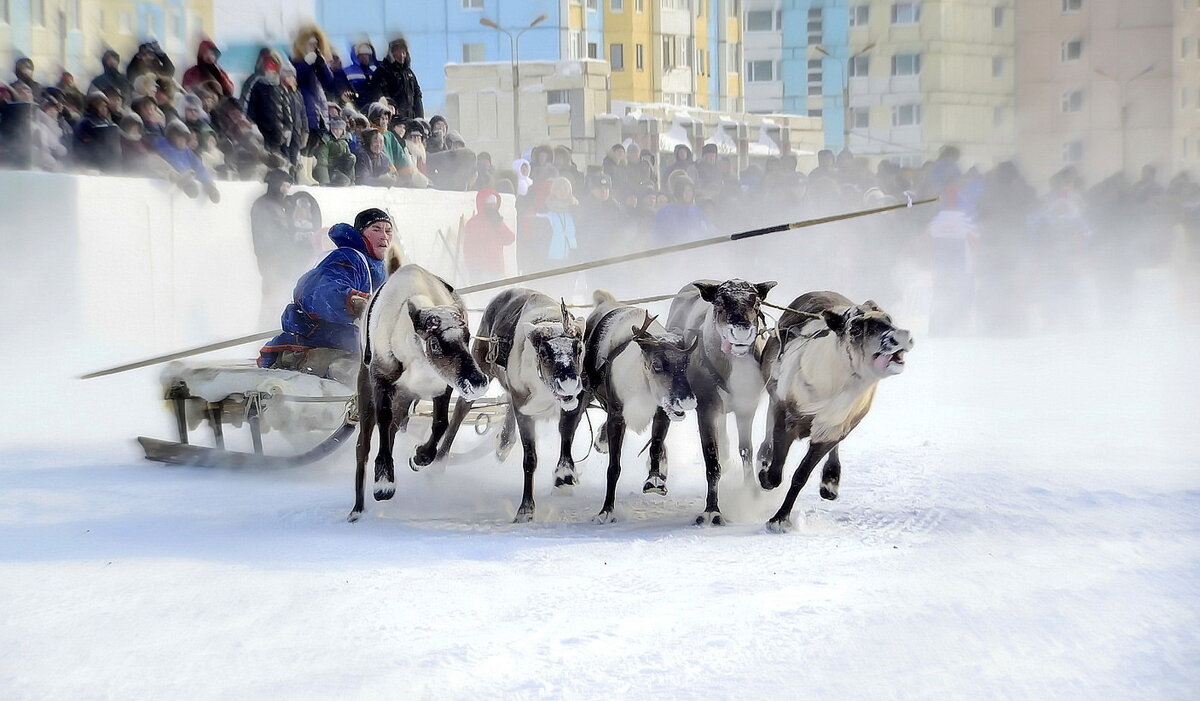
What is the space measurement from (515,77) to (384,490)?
2065 centimetres

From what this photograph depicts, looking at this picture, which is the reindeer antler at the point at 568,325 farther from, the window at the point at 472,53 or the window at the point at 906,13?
the window at the point at 906,13

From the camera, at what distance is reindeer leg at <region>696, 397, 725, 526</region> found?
5762 millimetres

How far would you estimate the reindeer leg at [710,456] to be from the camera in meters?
5.76

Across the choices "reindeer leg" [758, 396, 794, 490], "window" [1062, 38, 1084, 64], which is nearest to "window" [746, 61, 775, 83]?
"window" [1062, 38, 1084, 64]

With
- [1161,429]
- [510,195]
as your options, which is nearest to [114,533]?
[1161,429]

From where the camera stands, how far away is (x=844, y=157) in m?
17.9

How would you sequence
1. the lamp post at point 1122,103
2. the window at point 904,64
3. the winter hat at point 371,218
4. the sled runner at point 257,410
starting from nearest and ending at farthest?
the sled runner at point 257,410, the winter hat at point 371,218, the lamp post at point 1122,103, the window at point 904,64

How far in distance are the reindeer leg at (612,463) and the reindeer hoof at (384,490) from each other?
2.96 ft

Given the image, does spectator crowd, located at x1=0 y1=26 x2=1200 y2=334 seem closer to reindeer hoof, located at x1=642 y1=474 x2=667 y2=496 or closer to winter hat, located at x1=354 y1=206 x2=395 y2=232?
winter hat, located at x1=354 y1=206 x2=395 y2=232

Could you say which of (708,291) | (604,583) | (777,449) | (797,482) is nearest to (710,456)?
(777,449)

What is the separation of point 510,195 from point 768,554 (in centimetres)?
1168

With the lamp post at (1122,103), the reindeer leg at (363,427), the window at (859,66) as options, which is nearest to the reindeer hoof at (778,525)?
the reindeer leg at (363,427)

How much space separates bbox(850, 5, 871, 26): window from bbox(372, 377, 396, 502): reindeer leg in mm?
24150

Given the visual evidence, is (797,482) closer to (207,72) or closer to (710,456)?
(710,456)
